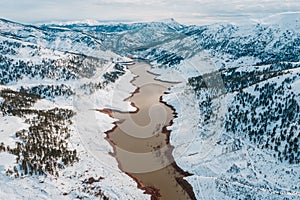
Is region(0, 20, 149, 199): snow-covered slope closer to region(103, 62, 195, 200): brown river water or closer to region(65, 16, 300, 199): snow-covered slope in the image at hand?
region(103, 62, 195, 200): brown river water

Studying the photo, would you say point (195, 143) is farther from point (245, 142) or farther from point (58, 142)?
point (58, 142)

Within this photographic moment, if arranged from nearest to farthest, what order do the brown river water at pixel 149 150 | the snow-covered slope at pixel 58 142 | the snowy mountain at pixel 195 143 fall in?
1. the snow-covered slope at pixel 58 142
2. the snowy mountain at pixel 195 143
3. the brown river water at pixel 149 150

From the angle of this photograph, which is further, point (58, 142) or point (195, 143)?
point (195, 143)

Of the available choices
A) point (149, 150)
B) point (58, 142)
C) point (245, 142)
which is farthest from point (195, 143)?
point (58, 142)

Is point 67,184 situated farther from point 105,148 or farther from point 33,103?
point 33,103

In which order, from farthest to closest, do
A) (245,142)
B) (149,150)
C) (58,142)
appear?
(149,150)
(58,142)
(245,142)

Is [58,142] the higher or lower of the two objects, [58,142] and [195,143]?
the higher

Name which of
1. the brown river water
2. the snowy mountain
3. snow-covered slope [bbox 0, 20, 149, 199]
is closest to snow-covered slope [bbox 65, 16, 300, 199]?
the snowy mountain

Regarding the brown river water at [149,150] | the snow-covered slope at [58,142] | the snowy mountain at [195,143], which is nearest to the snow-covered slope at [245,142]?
the snowy mountain at [195,143]

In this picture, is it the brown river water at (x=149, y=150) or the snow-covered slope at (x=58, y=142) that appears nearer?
the snow-covered slope at (x=58, y=142)

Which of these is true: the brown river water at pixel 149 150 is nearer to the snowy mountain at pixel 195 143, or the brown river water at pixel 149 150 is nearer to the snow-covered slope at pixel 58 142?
the snowy mountain at pixel 195 143
